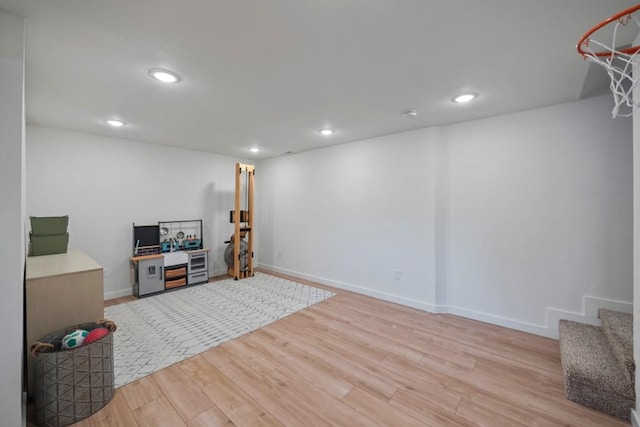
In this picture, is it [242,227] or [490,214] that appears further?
[242,227]

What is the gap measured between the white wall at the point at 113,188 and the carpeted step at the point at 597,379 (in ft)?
17.1

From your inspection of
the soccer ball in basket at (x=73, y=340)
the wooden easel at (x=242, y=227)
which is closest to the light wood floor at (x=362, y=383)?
the soccer ball in basket at (x=73, y=340)

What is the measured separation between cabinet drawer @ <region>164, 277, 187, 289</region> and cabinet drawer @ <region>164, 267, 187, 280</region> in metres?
0.07

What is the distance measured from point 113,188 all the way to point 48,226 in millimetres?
1345

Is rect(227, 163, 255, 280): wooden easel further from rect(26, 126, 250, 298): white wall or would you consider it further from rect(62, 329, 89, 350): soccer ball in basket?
rect(62, 329, 89, 350): soccer ball in basket

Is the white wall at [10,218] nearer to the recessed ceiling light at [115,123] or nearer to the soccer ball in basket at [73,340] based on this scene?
the soccer ball in basket at [73,340]

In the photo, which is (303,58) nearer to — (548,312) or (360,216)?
(360,216)

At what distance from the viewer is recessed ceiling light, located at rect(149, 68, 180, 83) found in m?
2.05

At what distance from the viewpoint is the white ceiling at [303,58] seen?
55.9 inches

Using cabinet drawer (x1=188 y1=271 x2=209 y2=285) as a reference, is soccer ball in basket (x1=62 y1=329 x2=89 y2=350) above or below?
above

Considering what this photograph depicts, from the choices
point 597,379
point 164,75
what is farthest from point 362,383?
point 164,75

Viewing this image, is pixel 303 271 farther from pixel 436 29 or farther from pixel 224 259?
pixel 436 29

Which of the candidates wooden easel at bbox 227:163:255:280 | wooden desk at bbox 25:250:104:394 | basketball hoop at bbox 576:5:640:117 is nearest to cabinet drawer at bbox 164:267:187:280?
wooden easel at bbox 227:163:255:280

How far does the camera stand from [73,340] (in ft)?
5.82
